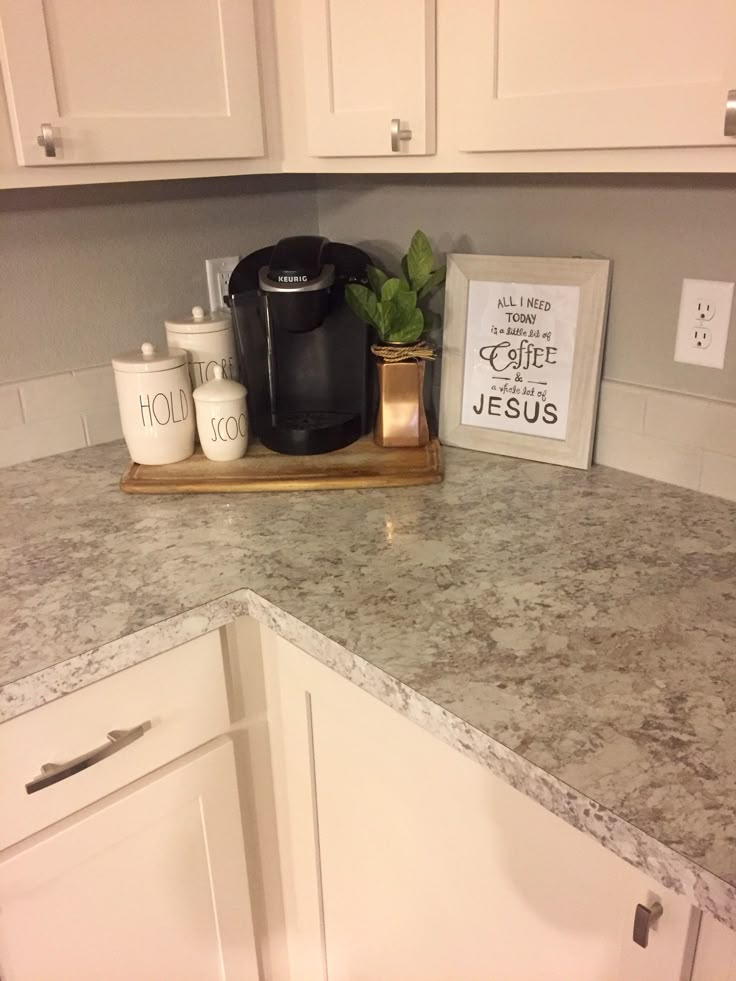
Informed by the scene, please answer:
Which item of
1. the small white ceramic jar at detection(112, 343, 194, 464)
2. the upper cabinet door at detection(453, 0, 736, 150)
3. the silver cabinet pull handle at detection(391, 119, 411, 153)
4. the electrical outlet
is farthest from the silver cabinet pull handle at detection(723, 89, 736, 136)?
the electrical outlet

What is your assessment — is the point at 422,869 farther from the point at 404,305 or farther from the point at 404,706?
the point at 404,305

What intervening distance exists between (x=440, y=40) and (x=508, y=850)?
39.3 inches

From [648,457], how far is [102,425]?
1.01 meters

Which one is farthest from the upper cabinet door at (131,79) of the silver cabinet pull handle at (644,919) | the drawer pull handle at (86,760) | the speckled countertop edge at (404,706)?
the silver cabinet pull handle at (644,919)

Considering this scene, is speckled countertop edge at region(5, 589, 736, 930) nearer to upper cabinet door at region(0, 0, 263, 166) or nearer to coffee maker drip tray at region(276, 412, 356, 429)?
coffee maker drip tray at region(276, 412, 356, 429)

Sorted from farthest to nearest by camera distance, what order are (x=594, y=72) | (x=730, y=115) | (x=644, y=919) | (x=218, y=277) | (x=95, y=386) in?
1. (x=218, y=277)
2. (x=95, y=386)
3. (x=594, y=72)
4. (x=730, y=115)
5. (x=644, y=919)

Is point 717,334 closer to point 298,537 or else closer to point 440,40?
point 440,40

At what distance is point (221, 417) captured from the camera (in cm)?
139

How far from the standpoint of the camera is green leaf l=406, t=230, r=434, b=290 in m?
1.38

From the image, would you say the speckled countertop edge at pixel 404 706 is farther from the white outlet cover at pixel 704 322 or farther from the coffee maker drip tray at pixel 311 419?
the white outlet cover at pixel 704 322

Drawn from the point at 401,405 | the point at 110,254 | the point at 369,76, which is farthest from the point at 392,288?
the point at 110,254

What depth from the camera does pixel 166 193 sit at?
1.55m

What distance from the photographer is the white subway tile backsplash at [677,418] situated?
1272mm

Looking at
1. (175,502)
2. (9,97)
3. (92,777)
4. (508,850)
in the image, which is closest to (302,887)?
(92,777)
